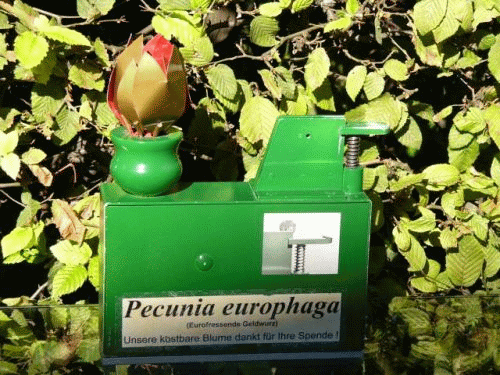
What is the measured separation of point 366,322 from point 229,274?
0.28 meters

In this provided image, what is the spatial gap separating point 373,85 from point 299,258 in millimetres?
484

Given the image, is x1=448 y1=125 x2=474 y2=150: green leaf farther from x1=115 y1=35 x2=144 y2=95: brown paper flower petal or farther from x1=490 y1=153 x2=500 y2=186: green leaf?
x1=115 y1=35 x2=144 y2=95: brown paper flower petal

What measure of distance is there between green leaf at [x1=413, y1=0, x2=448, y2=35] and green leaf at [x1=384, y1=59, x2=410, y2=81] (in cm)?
13

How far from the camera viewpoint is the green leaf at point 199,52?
196 cm

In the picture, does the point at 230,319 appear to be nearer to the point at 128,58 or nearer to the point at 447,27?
the point at 128,58

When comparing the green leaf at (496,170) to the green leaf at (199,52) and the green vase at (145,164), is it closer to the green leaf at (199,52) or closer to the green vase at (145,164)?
the green leaf at (199,52)

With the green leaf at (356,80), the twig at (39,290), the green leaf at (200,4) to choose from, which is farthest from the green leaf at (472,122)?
the twig at (39,290)

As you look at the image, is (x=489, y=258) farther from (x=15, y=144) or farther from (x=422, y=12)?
(x=15, y=144)

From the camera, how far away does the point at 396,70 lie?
2053 millimetres

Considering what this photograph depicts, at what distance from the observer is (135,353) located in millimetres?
1704

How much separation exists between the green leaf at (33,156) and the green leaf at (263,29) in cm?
44

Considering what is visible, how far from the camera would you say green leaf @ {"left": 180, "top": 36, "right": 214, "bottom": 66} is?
1.96 metres

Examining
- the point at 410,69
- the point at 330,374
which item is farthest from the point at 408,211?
the point at 330,374

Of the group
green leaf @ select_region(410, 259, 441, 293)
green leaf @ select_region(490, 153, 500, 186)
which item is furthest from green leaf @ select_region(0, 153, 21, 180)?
green leaf @ select_region(490, 153, 500, 186)
